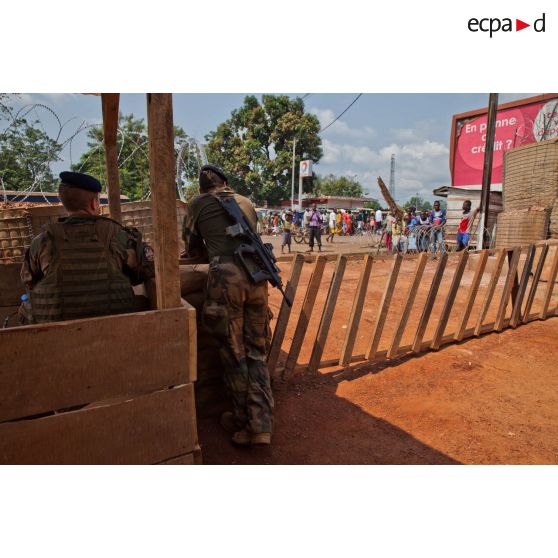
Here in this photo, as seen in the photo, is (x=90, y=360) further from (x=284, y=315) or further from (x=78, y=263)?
(x=284, y=315)

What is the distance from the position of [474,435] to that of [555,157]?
6.54 meters

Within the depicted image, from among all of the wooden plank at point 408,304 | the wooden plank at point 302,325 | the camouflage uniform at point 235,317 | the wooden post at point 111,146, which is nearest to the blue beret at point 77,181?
the camouflage uniform at point 235,317

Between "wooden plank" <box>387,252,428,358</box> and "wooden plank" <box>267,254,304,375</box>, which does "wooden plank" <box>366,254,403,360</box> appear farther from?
"wooden plank" <box>267,254,304,375</box>

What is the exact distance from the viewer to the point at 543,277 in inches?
253

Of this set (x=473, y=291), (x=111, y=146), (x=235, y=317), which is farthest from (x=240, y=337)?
(x=473, y=291)

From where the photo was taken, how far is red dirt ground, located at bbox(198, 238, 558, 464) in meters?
2.59

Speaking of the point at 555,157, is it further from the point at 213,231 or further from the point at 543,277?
the point at 213,231

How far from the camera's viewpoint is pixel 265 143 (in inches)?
1416

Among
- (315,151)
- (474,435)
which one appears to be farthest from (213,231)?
(315,151)

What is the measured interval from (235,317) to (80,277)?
40.4 inches

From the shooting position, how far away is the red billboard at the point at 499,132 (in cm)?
1379

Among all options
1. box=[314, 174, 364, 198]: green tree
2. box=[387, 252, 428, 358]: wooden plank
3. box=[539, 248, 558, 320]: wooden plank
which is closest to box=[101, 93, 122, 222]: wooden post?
box=[387, 252, 428, 358]: wooden plank

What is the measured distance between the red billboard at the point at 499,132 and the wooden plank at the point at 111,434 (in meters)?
14.1

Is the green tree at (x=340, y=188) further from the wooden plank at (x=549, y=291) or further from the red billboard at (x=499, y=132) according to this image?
the wooden plank at (x=549, y=291)
